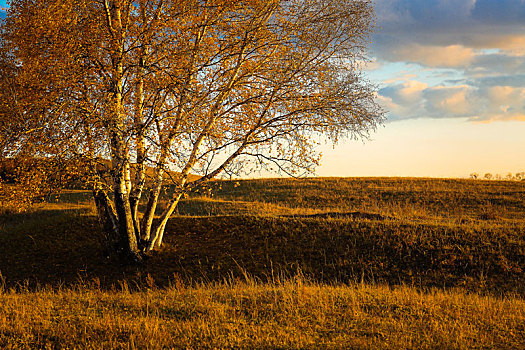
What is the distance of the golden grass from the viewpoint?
646 centimetres

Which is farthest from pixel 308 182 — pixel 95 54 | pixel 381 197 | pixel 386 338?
pixel 386 338

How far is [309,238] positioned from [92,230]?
9.00m

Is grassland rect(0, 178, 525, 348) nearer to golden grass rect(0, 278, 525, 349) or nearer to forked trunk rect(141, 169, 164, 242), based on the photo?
golden grass rect(0, 278, 525, 349)

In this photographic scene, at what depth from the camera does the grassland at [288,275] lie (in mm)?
6863

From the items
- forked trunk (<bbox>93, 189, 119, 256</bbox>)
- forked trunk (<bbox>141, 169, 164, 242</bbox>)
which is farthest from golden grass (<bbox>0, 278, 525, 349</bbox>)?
forked trunk (<bbox>141, 169, 164, 242</bbox>)

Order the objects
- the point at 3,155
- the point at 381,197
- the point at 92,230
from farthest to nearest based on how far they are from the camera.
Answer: the point at 381,197 → the point at 92,230 → the point at 3,155

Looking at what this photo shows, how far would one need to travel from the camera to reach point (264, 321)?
7.34 m

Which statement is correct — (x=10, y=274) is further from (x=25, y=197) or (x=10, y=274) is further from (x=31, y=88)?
(x=31, y=88)

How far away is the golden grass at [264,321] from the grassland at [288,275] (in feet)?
0.11

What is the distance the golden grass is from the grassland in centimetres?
3

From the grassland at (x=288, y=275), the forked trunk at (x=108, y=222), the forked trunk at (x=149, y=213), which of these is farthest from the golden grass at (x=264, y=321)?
the forked trunk at (x=149, y=213)

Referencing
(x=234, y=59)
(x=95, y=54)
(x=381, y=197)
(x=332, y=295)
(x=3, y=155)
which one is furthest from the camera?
(x=381, y=197)

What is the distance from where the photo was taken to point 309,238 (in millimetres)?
15969

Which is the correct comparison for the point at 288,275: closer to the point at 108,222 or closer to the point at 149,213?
the point at 149,213
